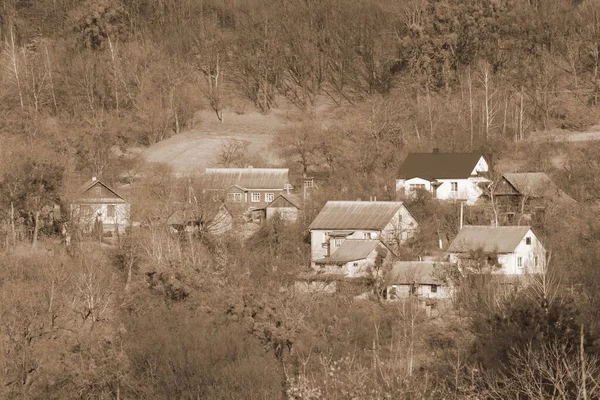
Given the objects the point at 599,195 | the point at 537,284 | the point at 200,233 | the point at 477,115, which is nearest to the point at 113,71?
the point at 477,115

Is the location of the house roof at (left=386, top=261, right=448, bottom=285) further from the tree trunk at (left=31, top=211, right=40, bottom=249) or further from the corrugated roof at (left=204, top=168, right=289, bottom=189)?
the tree trunk at (left=31, top=211, right=40, bottom=249)

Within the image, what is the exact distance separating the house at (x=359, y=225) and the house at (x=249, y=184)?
3.31m

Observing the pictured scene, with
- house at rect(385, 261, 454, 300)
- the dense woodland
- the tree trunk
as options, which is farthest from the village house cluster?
the tree trunk

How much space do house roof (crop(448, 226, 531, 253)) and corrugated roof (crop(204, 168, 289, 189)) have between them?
7.19m

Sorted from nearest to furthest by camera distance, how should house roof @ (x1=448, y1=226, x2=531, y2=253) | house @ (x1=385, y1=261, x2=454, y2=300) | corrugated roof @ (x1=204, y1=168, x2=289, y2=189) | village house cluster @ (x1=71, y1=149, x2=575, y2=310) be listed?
house @ (x1=385, y1=261, x2=454, y2=300) < village house cluster @ (x1=71, y1=149, x2=575, y2=310) < house roof @ (x1=448, y1=226, x2=531, y2=253) < corrugated roof @ (x1=204, y1=168, x2=289, y2=189)

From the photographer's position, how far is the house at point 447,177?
3703 centimetres

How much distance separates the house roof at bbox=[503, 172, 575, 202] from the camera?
3466 cm

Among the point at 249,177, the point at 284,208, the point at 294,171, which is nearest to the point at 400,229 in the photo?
the point at 284,208

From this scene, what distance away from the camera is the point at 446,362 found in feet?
80.5

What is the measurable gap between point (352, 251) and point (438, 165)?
6.13m

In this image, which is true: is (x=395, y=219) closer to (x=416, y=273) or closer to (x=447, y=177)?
(x=416, y=273)

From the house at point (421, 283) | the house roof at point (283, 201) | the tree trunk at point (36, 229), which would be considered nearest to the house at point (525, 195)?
the house at point (421, 283)

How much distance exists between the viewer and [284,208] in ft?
118

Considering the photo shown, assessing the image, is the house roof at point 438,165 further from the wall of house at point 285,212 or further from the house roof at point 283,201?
the wall of house at point 285,212
